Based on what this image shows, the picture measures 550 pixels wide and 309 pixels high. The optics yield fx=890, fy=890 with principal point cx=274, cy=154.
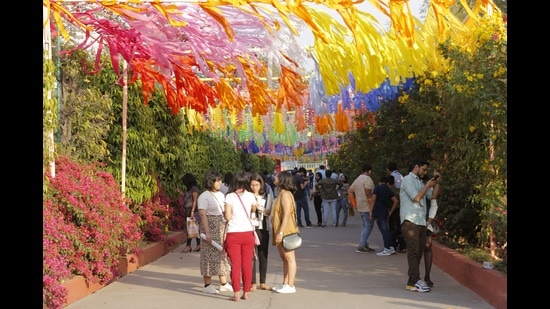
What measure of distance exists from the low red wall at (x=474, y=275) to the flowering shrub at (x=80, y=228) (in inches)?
191

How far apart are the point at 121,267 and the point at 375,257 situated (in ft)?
16.9

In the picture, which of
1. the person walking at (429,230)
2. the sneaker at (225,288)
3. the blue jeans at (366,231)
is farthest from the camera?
the blue jeans at (366,231)

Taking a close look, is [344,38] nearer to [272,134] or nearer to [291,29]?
[291,29]

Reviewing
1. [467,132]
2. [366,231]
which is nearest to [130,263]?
[366,231]

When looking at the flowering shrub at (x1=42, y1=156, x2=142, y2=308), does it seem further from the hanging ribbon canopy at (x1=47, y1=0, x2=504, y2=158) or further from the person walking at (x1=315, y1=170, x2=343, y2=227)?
the person walking at (x1=315, y1=170, x2=343, y2=227)

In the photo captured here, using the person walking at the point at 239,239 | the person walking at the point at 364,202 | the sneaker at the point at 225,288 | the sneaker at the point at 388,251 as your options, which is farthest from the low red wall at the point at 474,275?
the sneaker at the point at 225,288

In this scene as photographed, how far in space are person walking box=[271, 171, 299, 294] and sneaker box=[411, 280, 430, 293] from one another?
1620 mm

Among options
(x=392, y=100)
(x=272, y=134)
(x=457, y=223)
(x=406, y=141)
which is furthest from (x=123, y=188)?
(x=272, y=134)

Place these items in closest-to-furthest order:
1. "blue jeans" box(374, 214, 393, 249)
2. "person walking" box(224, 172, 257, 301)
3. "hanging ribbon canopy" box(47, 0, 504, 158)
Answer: "hanging ribbon canopy" box(47, 0, 504, 158)
"person walking" box(224, 172, 257, 301)
"blue jeans" box(374, 214, 393, 249)

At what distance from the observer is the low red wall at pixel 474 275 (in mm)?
10075

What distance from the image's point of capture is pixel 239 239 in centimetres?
1141

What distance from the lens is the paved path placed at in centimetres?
1094

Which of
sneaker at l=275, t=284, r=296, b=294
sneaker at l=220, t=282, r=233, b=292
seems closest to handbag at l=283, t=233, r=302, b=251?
sneaker at l=275, t=284, r=296, b=294

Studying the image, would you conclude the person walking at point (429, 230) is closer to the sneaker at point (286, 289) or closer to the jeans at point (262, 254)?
the sneaker at point (286, 289)
